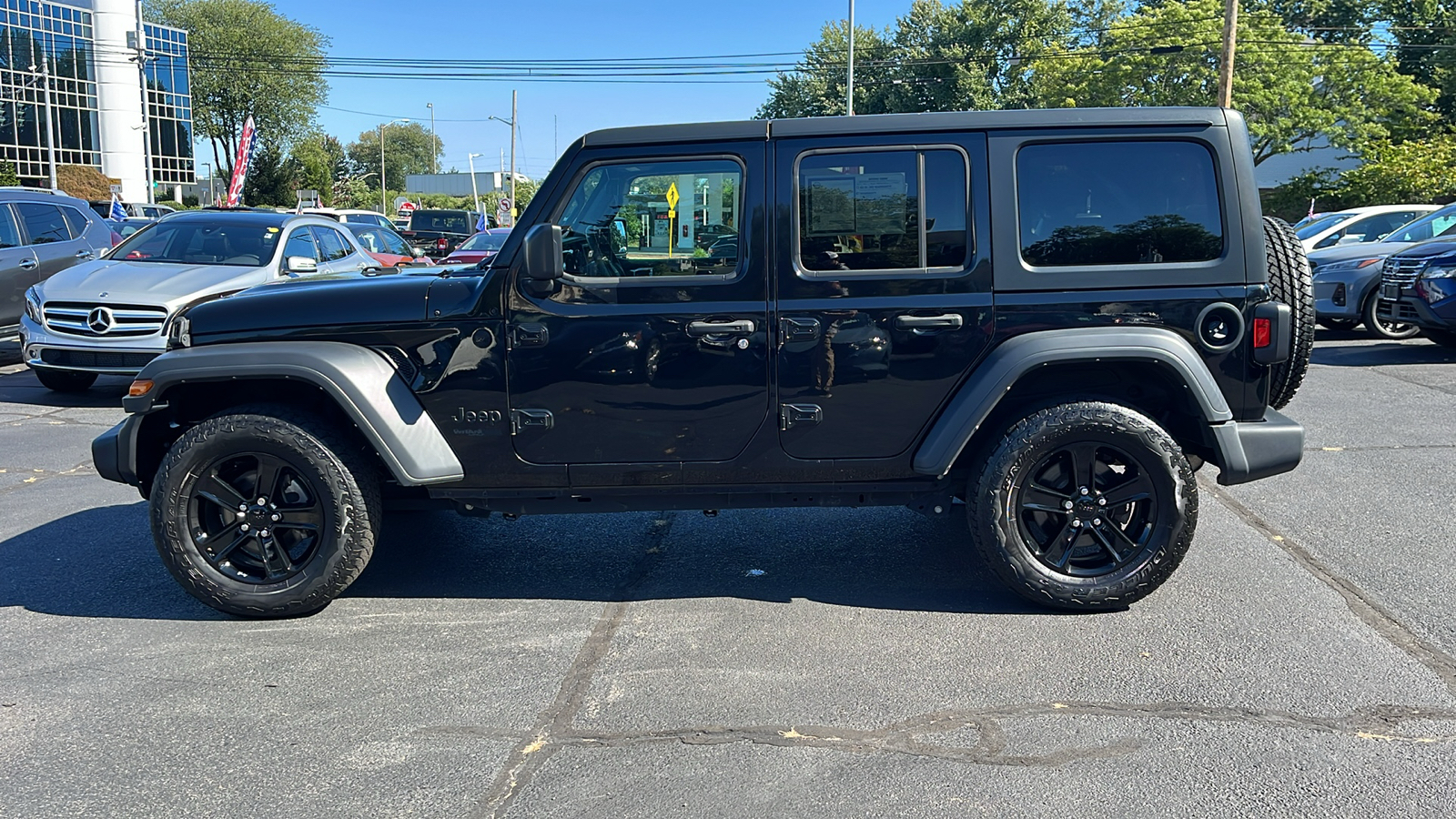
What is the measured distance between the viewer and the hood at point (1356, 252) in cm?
1288

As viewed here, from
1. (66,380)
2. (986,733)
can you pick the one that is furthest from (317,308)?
(66,380)

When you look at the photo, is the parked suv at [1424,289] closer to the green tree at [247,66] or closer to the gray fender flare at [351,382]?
the gray fender flare at [351,382]

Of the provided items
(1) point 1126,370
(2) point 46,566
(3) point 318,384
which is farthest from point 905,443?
(2) point 46,566

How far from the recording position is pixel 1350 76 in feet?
115

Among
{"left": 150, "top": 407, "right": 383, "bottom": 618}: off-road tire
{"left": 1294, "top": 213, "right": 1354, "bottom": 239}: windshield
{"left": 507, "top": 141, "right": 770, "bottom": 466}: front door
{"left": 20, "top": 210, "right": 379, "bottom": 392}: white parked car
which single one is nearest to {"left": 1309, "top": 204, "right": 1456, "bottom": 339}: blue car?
{"left": 1294, "top": 213, "right": 1354, "bottom": 239}: windshield

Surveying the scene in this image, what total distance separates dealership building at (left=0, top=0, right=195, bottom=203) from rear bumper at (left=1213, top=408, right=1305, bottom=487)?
53.7 m

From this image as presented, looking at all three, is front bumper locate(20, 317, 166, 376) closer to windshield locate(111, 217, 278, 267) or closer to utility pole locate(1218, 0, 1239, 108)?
windshield locate(111, 217, 278, 267)

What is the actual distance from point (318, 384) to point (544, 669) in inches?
55.1

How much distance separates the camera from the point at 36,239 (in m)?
12.0

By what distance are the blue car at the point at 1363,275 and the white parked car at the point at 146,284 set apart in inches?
431

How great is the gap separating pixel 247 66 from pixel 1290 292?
7393 centimetres

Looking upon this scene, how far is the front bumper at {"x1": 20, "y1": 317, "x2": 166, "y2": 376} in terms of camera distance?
941cm

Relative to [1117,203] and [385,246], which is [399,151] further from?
[1117,203]

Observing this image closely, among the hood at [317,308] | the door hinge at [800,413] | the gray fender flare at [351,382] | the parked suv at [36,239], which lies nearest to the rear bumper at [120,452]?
the gray fender flare at [351,382]
